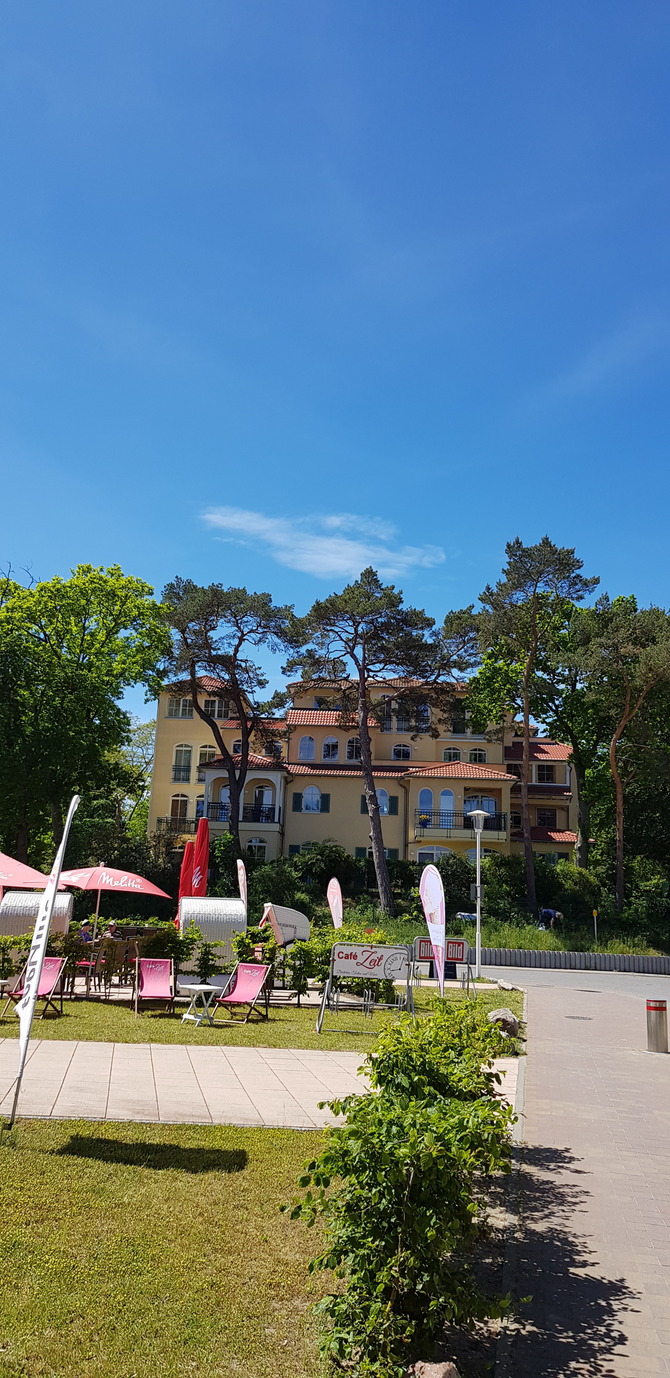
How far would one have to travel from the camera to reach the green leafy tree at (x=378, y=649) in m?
36.2

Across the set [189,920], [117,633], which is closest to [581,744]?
[117,633]

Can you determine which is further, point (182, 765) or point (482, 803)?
point (182, 765)

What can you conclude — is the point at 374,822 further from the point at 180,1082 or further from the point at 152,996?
the point at 180,1082

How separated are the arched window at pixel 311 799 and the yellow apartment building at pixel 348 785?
0.18 feet

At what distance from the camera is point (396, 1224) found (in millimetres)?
3598

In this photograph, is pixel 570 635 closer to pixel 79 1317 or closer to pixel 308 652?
pixel 308 652

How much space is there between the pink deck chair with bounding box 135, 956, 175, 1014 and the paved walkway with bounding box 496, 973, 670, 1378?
5.46 metres

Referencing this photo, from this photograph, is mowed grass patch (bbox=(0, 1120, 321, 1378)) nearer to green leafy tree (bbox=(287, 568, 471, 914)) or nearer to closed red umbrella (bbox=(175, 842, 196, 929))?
closed red umbrella (bbox=(175, 842, 196, 929))

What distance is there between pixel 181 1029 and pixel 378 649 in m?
26.1

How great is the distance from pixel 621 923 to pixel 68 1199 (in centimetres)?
3501

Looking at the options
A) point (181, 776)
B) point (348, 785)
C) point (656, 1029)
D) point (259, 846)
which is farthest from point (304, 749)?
point (656, 1029)

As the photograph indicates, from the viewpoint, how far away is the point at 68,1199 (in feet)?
17.6

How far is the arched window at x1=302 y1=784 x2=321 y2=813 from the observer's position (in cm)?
4756

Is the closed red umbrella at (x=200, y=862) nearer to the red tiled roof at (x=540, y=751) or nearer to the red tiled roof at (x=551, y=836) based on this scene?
the red tiled roof at (x=551, y=836)
